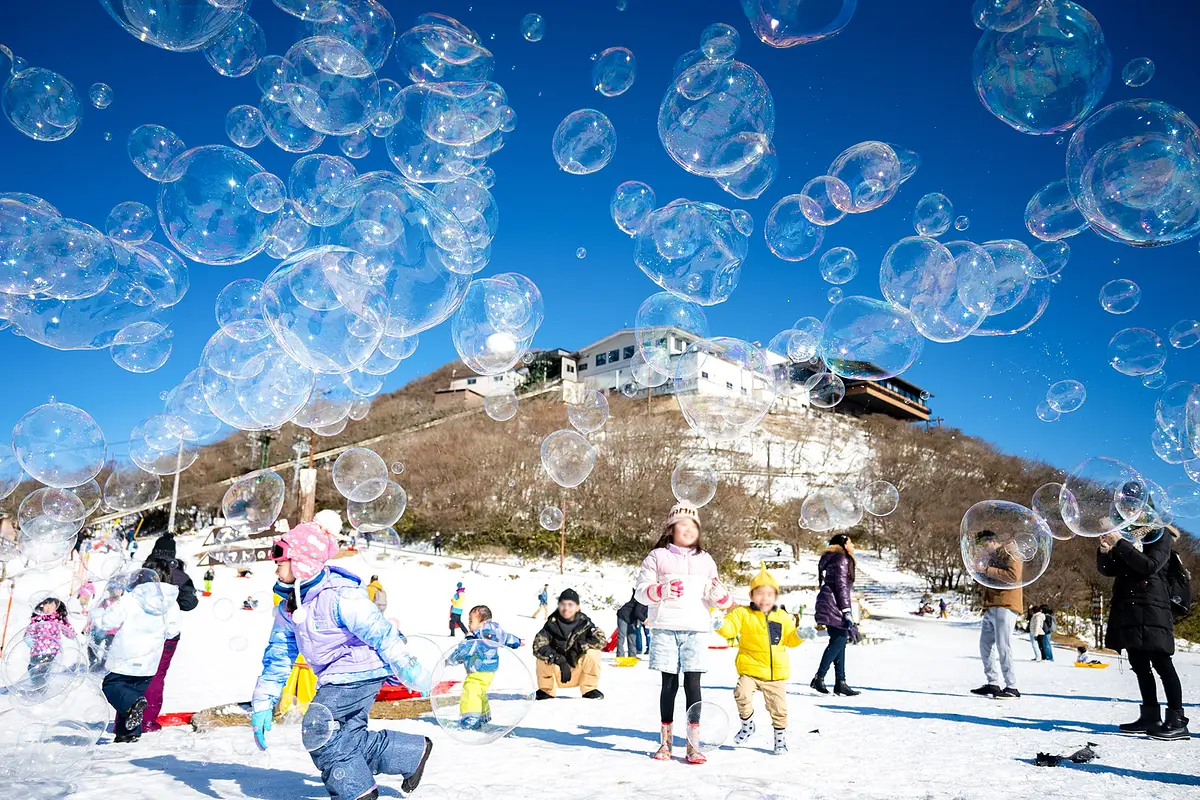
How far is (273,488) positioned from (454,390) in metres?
51.0

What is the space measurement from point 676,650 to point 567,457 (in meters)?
5.57

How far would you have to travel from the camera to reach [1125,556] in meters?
Result: 5.16

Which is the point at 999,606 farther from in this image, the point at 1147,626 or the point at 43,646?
the point at 43,646

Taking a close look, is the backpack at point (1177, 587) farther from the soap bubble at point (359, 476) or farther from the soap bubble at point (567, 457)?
the soap bubble at point (359, 476)

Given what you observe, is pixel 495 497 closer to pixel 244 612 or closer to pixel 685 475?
pixel 244 612

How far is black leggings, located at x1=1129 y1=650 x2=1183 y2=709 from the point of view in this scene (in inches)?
192

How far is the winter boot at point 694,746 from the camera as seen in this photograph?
4035mm

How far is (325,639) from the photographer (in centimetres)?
320

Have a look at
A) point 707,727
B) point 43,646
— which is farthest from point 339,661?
point 707,727

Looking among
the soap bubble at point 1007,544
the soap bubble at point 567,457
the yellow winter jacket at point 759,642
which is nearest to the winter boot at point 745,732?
the yellow winter jacket at point 759,642

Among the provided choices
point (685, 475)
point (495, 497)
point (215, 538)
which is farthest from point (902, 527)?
point (215, 538)

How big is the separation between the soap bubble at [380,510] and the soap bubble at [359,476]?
0.16 m

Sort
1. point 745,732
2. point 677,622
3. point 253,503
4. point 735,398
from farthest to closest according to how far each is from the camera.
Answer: point 253,503 < point 735,398 < point 745,732 < point 677,622

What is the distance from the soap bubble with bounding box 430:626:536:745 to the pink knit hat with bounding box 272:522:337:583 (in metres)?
0.80
